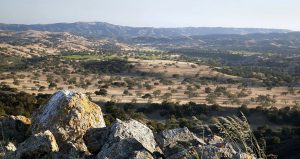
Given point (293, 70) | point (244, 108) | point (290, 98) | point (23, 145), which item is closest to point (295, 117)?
point (244, 108)

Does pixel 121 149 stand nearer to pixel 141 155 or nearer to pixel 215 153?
pixel 141 155

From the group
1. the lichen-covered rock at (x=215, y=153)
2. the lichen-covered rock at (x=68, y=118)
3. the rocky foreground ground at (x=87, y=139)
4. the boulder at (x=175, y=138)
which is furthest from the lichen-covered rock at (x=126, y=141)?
the lichen-covered rock at (x=215, y=153)

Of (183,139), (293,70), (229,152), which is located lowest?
(293,70)

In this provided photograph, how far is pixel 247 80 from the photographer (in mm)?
73812

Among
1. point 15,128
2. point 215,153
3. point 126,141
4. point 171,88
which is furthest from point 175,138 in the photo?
point 171,88

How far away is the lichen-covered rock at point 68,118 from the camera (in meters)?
9.71

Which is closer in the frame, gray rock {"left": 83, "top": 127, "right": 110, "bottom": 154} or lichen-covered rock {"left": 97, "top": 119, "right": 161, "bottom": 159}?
lichen-covered rock {"left": 97, "top": 119, "right": 161, "bottom": 159}

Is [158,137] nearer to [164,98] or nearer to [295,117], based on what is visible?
[295,117]

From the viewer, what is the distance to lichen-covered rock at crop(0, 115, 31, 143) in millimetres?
11312

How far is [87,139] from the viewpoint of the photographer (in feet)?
31.1

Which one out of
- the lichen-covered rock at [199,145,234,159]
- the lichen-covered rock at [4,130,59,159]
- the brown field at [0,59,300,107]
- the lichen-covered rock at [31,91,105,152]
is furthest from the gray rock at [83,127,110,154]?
the brown field at [0,59,300,107]

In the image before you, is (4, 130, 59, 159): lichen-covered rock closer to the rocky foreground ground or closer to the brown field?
the rocky foreground ground

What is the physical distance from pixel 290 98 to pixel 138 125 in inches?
1899

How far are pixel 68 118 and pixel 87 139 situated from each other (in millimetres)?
923
